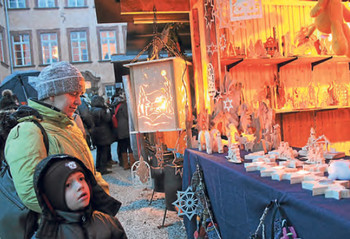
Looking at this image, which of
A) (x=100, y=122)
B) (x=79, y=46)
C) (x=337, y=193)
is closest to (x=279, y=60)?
(x=337, y=193)

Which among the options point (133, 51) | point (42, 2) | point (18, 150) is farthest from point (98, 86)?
point (18, 150)

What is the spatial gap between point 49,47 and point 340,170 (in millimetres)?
22203

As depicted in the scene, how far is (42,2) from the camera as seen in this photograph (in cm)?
2102

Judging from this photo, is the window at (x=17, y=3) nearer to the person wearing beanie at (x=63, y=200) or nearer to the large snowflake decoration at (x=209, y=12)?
the large snowflake decoration at (x=209, y=12)

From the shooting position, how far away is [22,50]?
20.6 m

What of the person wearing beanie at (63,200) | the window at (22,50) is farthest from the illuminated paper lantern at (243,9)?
the window at (22,50)

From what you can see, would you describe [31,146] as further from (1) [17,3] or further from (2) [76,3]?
(1) [17,3]

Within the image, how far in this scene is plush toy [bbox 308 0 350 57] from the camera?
74.0 inches

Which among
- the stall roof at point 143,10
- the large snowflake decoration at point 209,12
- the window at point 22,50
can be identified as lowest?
the large snowflake decoration at point 209,12

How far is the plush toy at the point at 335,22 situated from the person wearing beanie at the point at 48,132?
1.58 meters

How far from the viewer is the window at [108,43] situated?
21516 millimetres

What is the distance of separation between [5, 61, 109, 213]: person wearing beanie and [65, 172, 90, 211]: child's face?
175 millimetres

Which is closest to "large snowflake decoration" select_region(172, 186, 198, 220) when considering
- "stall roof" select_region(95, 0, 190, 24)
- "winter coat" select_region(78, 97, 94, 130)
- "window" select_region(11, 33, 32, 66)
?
"stall roof" select_region(95, 0, 190, 24)

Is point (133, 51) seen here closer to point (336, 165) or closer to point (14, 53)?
point (336, 165)
